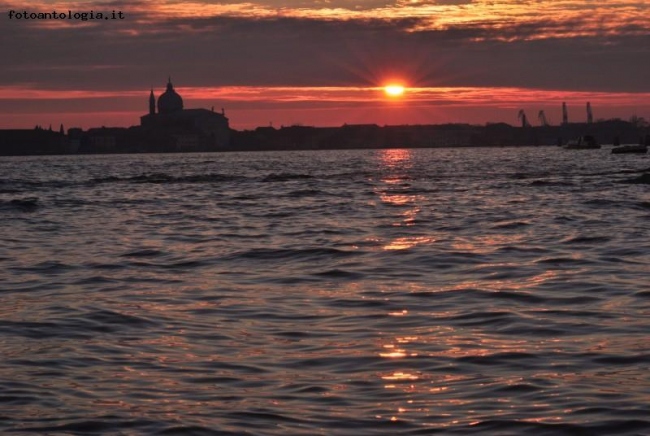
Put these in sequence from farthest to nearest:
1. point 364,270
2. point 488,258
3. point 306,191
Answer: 1. point 306,191
2. point 488,258
3. point 364,270

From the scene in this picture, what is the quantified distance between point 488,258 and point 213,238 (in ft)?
21.5

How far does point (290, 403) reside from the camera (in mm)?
7586

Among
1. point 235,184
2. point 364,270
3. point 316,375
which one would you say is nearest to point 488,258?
point 364,270

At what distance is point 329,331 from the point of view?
10305mm

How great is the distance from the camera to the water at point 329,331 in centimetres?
730

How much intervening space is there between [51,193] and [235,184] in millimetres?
10149

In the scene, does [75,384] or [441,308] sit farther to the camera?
[441,308]

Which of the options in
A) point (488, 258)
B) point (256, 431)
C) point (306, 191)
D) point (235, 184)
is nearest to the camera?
point (256, 431)

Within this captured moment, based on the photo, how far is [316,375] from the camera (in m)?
8.43

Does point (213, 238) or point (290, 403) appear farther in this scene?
point (213, 238)

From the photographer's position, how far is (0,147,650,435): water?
730cm

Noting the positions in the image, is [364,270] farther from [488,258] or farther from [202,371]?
[202,371]

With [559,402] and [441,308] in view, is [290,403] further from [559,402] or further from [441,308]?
[441,308]

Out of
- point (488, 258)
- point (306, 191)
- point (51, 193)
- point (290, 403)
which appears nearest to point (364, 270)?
point (488, 258)
